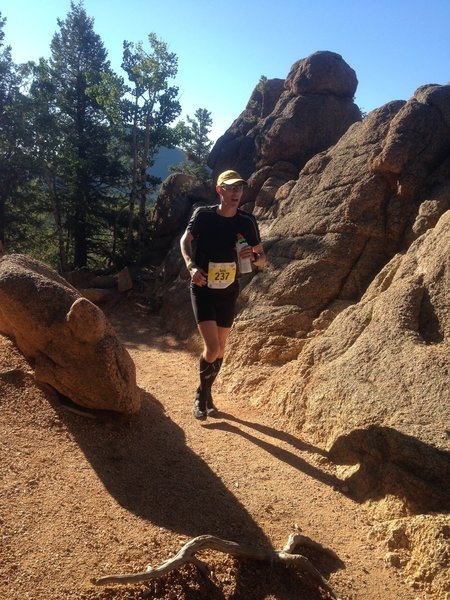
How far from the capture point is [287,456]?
470 centimetres

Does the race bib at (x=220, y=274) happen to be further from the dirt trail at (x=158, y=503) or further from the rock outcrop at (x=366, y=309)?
the dirt trail at (x=158, y=503)

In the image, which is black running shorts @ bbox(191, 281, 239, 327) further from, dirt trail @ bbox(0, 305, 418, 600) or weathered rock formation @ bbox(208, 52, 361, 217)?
weathered rock formation @ bbox(208, 52, 361, 217)

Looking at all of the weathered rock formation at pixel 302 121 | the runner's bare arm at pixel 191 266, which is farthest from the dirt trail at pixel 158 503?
the weathered rock formation at pixel 302 121

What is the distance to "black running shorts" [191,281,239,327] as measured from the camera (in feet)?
17.0

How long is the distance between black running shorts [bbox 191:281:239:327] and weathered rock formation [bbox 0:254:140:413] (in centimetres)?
105

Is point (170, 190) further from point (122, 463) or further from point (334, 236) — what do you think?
point (122, 463)

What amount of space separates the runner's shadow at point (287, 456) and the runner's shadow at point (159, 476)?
0.58 meters

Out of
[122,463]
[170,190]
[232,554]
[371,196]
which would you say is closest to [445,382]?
[232,554]

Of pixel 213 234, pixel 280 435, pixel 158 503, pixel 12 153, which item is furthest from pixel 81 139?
pixel 158 503

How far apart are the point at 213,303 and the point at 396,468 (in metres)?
2.53

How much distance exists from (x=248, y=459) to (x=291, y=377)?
5.14 ft

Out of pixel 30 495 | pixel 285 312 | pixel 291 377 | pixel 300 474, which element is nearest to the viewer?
pixel 30 495

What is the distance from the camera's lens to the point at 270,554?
9.96 ft

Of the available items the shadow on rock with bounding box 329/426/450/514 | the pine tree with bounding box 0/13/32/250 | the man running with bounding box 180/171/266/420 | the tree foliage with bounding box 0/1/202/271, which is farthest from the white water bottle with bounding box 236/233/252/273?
the pine tree with bounding box 0/13/32/250
